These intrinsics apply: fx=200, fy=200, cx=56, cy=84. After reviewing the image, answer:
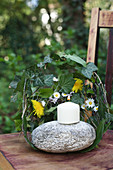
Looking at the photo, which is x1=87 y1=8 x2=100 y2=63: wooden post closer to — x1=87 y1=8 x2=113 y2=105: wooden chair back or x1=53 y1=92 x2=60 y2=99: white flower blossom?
x1=87 y1=8 x2=113 y2=105: wooden chair back

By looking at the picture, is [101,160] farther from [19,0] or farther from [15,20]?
[19,0]

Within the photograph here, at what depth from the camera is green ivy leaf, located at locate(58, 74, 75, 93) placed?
862mm

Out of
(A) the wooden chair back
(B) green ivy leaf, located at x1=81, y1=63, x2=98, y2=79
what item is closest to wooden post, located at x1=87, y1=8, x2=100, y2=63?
(A) the wooden chair back

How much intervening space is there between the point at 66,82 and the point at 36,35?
11.7 ft

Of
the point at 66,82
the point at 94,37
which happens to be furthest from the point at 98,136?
the point at 94,37

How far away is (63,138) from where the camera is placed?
697mm

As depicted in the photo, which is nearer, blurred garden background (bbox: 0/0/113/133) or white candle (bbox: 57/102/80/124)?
white candle (bbox: 57/102/80/124)

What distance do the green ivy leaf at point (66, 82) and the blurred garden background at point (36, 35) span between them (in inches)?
8.6

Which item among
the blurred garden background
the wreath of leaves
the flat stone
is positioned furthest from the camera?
the blurred garden background

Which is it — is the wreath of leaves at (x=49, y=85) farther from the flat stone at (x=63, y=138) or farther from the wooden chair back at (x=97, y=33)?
the wooden chair back at (x=97, y=33)

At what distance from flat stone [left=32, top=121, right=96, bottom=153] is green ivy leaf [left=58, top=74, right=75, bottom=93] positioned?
19 cm

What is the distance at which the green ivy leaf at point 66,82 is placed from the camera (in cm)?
86

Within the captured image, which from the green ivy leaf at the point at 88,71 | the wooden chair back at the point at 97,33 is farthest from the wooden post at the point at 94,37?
the green ivy leaf at the point at 88,71

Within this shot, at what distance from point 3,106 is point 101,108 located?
188 cm
